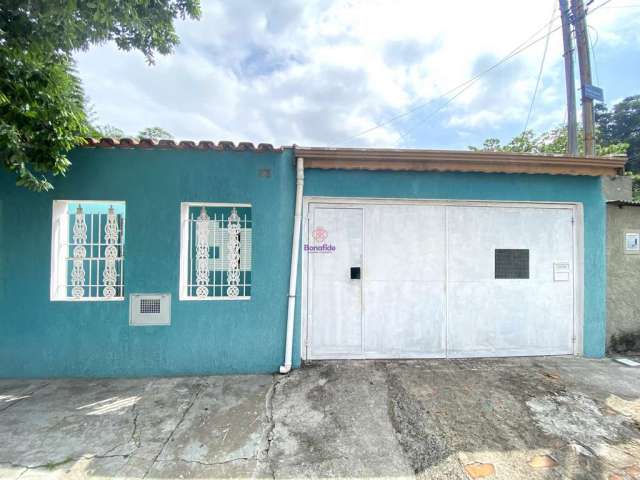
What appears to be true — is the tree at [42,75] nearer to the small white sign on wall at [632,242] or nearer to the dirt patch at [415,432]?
the dirt patch at [415,432]

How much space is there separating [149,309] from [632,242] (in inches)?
289

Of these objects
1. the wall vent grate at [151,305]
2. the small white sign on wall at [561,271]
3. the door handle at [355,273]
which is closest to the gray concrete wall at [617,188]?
the small white sign on wall at [561,271]

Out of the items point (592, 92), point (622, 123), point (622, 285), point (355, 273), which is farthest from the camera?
point (622, 123)

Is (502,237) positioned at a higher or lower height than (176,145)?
lower

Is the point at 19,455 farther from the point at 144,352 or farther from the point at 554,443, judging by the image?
the point at 554,443

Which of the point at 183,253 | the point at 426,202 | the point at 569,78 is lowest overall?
the point at 183,253

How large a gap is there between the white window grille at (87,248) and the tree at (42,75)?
64 cm

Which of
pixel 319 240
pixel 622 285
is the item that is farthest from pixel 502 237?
pixel 319 240

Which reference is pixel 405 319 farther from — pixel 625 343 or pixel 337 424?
pixel 625 343

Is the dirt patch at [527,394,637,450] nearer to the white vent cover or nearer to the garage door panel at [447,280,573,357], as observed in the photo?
the garage door panel at [447,280,573,357]

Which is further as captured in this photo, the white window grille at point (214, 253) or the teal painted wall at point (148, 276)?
the white window grille at point (214, 253)

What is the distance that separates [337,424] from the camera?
8.82ft

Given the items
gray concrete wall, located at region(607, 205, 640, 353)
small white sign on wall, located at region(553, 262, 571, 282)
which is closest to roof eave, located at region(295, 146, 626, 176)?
gray concrete wall, located at region(607, 205, 640, 353)

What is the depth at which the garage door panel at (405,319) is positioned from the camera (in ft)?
12.9
